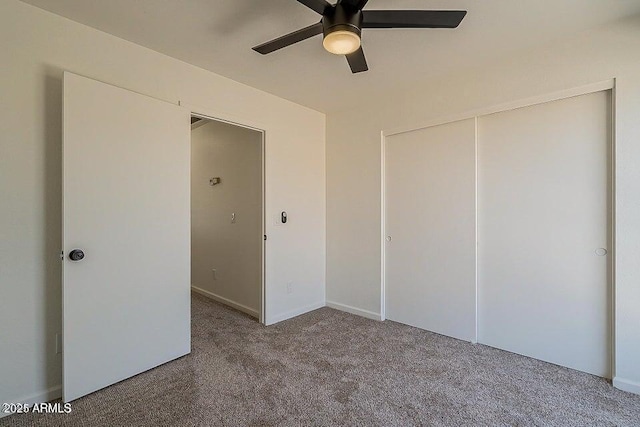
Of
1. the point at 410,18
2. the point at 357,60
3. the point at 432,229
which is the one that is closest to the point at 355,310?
the point at 432,229

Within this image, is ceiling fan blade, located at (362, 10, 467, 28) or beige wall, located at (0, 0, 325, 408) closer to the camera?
Result: ceiling fan blade, located at (362, 10, 467, 28)

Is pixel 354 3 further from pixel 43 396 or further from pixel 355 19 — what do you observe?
pixel 43 396

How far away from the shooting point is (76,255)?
6.41ft

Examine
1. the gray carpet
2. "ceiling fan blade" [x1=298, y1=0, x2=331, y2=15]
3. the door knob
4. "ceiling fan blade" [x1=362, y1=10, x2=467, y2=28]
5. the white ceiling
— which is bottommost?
the gray carpet

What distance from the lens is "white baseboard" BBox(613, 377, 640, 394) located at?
78.5 inches

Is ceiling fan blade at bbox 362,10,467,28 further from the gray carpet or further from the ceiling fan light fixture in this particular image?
the gray carpet

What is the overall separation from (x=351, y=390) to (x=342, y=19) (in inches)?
86.1

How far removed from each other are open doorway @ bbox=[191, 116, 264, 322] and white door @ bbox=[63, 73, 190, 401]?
0.93m

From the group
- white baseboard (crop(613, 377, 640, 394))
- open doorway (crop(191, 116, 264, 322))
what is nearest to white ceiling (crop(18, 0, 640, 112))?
open doorway (crop(191, 116, 264, 322))

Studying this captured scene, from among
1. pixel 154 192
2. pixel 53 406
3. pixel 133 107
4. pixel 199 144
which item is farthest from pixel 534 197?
pixel 199 144

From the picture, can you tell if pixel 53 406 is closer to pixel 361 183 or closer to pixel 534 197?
pixel 361 183

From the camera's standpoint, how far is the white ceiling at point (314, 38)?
188 centimetres

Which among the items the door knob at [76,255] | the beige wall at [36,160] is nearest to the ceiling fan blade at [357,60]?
the beige wall at [36,160]

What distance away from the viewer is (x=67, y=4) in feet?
6.20
